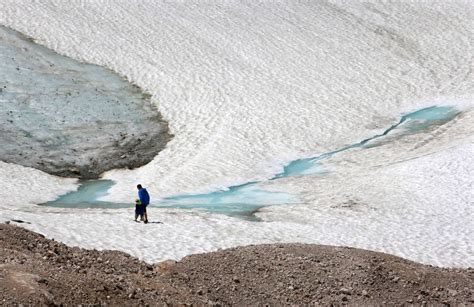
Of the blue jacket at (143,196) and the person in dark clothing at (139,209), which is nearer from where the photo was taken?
the blue jacket at (143,196)

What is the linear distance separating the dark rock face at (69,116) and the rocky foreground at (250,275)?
55.6ft

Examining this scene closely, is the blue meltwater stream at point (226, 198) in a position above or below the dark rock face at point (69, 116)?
below

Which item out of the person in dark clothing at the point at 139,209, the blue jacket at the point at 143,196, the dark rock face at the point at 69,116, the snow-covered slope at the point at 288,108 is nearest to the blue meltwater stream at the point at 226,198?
the snow-covered slope at the point at 288,108

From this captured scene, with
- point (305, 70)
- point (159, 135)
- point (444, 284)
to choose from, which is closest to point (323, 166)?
point (159, 135)

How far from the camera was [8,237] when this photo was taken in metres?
16.1

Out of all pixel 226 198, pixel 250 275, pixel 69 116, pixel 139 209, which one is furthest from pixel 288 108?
pixel 250 275

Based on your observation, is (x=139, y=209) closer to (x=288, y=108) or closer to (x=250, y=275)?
(x=250, y=275)

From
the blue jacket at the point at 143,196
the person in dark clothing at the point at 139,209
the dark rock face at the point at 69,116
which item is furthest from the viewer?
the dark rock face at the point at 69,116

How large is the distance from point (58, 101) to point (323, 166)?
14.5 metres

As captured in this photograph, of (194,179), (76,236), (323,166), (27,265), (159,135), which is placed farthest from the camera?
(159,135)

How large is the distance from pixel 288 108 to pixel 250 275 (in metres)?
25.8

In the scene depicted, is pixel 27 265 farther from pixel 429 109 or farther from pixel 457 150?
pixel 429 109

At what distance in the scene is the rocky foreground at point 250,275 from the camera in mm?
14328

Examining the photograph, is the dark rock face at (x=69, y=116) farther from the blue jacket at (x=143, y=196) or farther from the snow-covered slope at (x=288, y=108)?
the blue jacket at (x=143, y=196)
